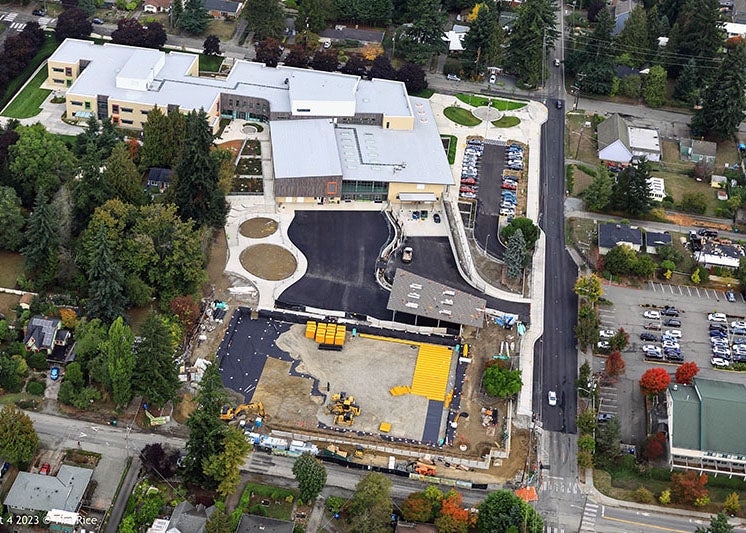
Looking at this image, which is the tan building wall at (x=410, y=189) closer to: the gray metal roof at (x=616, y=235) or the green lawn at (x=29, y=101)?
the gray metal roof at (x=616, y=235)

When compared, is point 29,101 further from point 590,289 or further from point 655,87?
point 655,87

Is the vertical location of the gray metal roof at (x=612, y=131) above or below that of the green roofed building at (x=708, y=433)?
above

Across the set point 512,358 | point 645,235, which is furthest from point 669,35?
point 512,358

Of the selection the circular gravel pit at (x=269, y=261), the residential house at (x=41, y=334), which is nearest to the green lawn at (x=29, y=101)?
the circular gravel pit at (x=269, y=261)

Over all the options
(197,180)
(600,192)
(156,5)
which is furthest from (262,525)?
(156,5)

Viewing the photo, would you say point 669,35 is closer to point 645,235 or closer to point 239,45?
point 645,235

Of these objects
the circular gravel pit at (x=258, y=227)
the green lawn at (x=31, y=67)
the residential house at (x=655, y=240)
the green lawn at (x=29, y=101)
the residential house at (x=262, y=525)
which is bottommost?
the circular gravel pit at (x=258, y=227)
